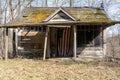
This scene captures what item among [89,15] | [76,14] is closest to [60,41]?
[76,14]

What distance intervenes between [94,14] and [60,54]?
4.32m

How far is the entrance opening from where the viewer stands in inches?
930

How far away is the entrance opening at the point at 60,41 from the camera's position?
23.6 meters

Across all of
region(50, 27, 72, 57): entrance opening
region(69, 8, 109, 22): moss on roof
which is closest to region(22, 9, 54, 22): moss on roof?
region(50, 27, 72, 57): entrance opening

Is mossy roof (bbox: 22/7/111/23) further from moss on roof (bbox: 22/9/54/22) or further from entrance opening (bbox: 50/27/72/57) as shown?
entrance opening (bbox: 50/27/72/57)

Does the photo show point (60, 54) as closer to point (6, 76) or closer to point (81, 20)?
point (81, 20)

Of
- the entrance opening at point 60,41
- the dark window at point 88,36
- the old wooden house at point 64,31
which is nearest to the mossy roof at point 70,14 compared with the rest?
the old wooden house at point 64,31

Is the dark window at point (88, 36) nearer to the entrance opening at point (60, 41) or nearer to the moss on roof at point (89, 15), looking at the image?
the moss on roof at point (89, 15)

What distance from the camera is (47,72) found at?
547 inches

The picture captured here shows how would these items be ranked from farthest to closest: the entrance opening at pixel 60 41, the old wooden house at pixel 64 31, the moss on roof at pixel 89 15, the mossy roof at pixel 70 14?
the entrance opening at pixel 60 41, the moss on roof at pixel 89 15, the old wooden house at pixel 64 31, the mossy roof at pixel 70 14

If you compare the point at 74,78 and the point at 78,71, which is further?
the point at 78,71

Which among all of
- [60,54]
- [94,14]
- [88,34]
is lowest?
[60,54]

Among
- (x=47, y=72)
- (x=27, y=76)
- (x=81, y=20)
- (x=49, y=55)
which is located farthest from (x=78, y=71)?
(x=49, y=55)

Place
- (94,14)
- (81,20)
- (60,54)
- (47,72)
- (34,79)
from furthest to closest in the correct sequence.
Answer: (60,54)
(94,14)
(81,20)
(47,72)
(34,79)
